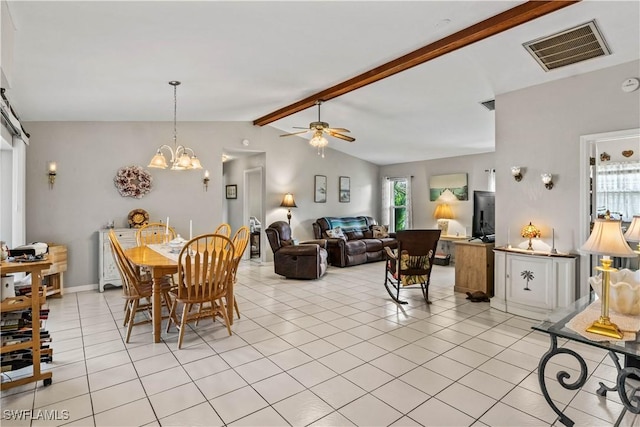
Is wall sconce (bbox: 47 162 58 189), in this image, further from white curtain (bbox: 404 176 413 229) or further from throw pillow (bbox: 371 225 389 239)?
white curtain (bbox: 404 176 413 229)

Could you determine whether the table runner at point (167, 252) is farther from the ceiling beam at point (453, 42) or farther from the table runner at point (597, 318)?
the table runner at point (597, 318)

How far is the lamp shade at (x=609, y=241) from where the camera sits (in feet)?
6.84

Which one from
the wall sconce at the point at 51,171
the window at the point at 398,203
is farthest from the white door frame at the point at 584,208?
Answer: the wall sconce at the point at 51,171

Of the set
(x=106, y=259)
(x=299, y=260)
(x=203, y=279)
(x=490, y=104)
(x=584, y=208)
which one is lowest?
(x=299, y=260)

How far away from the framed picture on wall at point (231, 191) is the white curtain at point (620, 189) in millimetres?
7017

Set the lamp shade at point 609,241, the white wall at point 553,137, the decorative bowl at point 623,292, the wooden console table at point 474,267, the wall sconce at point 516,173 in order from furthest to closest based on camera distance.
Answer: the wooden console table at point 474,267 → the wall sconce at point 516,173 → the white wall at point 553,137 → the lamp shade at point 609,241 → the decorative bowl at point 623,292

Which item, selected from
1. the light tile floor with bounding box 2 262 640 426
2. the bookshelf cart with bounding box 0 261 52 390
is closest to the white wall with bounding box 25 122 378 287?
the light tile floor with bounding box 2 262 640 426

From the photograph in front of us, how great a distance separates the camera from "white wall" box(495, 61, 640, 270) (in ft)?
10.6

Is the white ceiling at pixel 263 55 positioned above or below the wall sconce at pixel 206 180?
above

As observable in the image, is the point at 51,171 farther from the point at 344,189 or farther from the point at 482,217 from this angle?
the point at 482,217

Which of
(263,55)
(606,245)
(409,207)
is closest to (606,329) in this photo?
(606,245)

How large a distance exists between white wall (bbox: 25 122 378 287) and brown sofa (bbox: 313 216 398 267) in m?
1.04

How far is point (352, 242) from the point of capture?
23.0 ft

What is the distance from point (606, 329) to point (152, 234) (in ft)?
17.3
